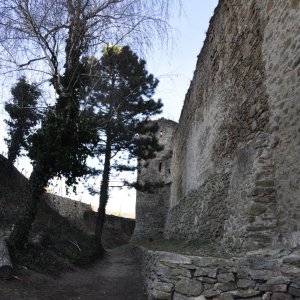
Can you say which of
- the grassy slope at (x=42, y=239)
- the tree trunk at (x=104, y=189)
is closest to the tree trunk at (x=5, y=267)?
the grassy slope at (x=42, y=239)

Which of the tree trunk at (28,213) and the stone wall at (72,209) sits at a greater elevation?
the stone wall at (72,209)

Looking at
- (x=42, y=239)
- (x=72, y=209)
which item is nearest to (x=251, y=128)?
(x=42, y=239)

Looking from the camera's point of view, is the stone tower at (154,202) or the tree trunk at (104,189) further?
the stone tower at (154,202)

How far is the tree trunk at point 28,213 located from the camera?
294 inches

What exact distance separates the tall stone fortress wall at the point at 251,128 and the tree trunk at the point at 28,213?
12.6ft

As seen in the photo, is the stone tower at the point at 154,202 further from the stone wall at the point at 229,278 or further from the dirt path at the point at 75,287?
the stone wall at the point at 229,278

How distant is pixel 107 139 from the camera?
49.2 feet

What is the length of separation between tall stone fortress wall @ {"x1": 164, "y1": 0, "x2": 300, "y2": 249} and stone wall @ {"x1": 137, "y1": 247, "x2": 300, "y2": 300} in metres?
0.76

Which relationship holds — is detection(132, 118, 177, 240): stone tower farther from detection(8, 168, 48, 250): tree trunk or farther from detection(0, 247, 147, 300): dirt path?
detection(8, 168, 48, 250): tree trunk

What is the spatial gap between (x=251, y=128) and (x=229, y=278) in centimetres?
313

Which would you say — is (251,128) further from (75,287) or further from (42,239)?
(42,239)

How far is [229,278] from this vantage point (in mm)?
4391

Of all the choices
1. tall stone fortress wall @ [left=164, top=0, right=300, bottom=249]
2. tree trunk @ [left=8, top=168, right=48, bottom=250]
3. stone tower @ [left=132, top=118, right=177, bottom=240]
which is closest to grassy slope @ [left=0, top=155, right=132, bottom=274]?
tree trunk @ [left=8, top=168, right=48, bottom=250]

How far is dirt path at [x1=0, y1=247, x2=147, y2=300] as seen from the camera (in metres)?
5.78
